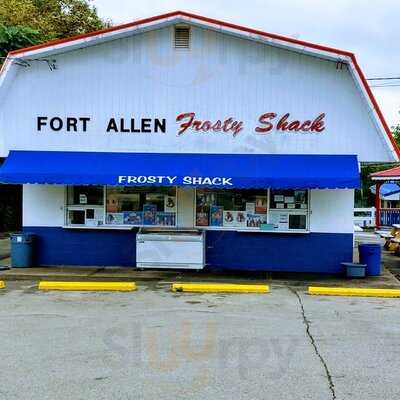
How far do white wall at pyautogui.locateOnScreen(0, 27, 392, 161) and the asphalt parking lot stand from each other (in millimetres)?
4253

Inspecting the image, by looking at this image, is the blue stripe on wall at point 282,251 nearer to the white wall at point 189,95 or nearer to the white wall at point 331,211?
the white wall at point 331,211

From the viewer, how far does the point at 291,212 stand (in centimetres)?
1443

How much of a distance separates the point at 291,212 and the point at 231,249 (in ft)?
5.41

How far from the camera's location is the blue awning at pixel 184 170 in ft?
42.7

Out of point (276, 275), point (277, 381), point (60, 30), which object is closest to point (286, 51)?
point (276, 275)

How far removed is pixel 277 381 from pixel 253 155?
28.0 feet

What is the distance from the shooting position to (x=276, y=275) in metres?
13.9

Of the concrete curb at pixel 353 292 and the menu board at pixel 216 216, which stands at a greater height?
the menu board at pixel 216 216

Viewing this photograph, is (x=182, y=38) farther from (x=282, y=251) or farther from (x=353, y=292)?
(x=353, y=292)

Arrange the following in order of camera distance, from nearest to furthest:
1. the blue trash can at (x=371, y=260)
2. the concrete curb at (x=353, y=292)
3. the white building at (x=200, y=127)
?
the concrete curb at (x=353, y=292) < the white building at (x=200, y=127) < the blue trash can at (x=371, y=260)

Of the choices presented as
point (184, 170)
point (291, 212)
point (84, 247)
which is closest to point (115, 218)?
point (84, 247)

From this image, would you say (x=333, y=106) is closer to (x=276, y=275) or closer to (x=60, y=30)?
(x=276, y=275)

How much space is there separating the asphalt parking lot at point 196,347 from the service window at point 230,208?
11.4 feet

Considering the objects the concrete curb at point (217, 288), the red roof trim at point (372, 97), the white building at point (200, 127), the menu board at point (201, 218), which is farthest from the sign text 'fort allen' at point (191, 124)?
the concrete curb at point (217, 288)
